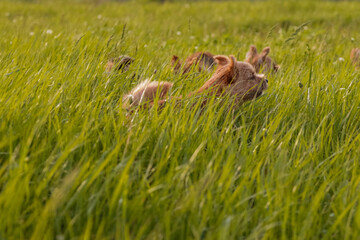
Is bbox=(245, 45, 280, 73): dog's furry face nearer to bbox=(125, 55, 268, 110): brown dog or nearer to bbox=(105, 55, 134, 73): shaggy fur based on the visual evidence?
bbox=(125, 55, 268, 110): brown dog

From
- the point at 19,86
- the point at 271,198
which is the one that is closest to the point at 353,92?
the point at 271,198

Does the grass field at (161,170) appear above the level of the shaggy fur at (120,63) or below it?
Answer: below

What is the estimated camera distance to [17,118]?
2334 millimetres

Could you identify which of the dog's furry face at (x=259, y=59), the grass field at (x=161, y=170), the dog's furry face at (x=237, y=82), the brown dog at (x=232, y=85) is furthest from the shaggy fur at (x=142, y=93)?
the dog's furry face at (x=259, y=59)

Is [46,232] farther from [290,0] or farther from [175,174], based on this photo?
[290,0]

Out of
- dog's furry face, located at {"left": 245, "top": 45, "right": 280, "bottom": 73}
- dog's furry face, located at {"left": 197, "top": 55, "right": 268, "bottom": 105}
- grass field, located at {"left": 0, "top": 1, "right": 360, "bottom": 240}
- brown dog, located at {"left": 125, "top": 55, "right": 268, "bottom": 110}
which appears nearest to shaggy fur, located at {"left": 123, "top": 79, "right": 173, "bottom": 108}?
brown dog, located at {"left": 125, "top": 55, "right": 268, "bottom": 110}

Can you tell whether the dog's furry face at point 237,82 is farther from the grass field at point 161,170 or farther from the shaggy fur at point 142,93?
the shaggy fur at point 142,93

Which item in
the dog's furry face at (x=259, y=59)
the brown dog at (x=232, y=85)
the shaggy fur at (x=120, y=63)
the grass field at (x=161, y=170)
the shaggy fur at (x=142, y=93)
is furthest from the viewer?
the dog's furry face at (x=259, y=59)

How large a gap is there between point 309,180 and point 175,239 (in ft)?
2.69

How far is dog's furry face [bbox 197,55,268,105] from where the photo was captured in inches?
131

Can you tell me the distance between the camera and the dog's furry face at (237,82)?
3.34m

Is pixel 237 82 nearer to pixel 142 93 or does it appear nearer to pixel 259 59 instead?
pixel 142 93

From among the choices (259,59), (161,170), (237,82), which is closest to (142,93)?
→ (237,82)

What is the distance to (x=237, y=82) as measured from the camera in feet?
11.3
